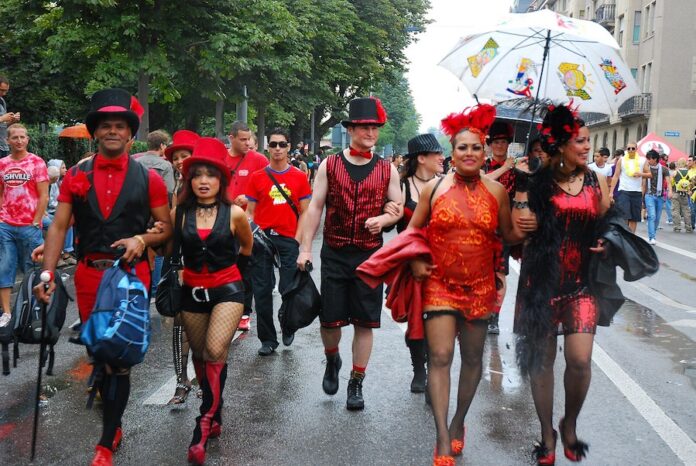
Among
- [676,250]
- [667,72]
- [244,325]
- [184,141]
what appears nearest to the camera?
[184,141]

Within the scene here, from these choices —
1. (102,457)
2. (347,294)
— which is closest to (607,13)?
(347,294)

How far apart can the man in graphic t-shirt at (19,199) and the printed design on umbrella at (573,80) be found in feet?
16.4

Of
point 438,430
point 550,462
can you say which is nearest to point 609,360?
point 550,462

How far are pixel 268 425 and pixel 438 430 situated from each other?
4.33 ft

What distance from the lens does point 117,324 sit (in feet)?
13.7

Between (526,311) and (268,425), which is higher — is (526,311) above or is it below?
above

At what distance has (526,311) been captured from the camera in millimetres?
4531

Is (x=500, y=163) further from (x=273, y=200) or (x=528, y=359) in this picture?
(x=528, y=359)

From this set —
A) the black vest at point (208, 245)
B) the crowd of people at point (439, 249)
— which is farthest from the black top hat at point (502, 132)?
the black vest at point (208, 245)

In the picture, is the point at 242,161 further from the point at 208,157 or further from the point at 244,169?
the point at 208,157

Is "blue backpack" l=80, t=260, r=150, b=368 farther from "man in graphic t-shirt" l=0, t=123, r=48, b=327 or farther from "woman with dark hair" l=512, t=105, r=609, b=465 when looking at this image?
"man in graphic t-shirt" l=0, t=123, r=48, b=327

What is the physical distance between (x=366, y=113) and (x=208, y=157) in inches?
54.0

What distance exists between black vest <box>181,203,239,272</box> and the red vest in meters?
1.05

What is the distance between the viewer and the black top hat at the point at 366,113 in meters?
5.74
